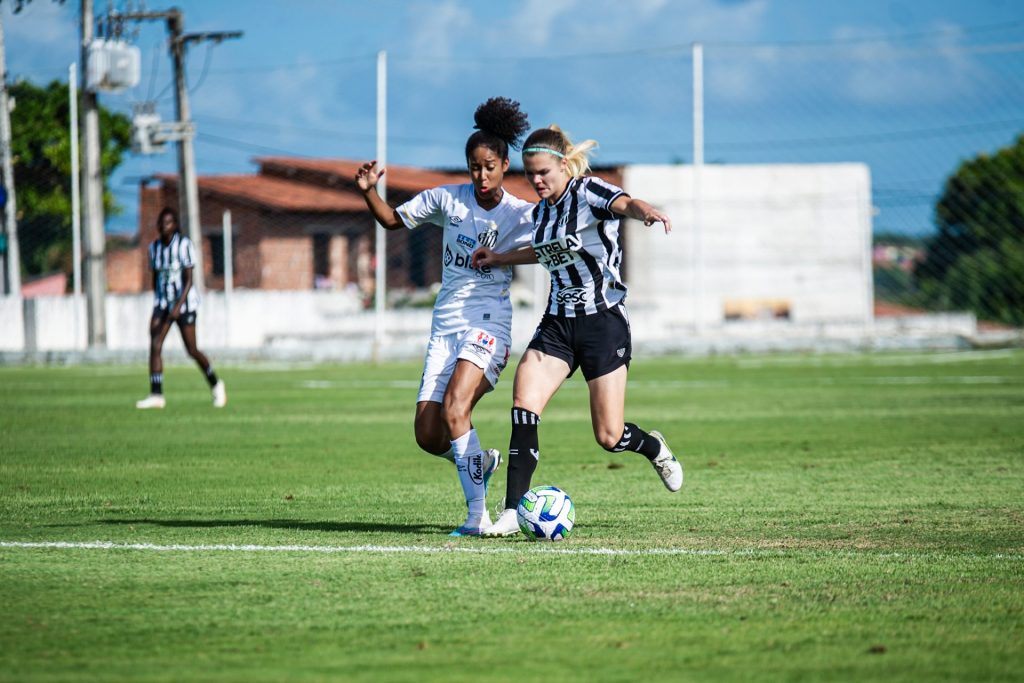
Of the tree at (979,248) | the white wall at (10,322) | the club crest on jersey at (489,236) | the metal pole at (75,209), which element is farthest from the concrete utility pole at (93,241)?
the club crest on jersey at (489,236)

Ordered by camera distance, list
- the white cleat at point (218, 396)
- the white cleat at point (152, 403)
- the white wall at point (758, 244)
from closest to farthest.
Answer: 1. the white cleat at point (152, 403)
2. the white cleat at point (218, 396)
3. the white wall at point (758, 244)

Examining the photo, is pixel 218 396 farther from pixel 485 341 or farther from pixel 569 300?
pixel 569 300

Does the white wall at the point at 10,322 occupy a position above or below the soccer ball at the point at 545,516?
above

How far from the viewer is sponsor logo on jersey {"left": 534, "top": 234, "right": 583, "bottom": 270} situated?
7547mm

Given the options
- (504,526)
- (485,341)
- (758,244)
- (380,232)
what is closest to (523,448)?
(504,526)

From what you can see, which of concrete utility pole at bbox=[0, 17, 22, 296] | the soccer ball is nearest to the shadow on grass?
the soccer ball

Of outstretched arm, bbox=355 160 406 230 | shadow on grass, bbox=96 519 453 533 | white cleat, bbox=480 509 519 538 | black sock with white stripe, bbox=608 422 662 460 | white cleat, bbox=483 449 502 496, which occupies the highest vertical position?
outstretched arm, bbox=355 160 406 230

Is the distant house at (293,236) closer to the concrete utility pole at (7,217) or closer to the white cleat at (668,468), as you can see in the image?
the concrete utility pole at (7,217)

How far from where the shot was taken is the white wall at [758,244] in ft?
122

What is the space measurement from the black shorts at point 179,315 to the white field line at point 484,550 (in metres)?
10.4

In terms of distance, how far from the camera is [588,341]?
7.69 metres

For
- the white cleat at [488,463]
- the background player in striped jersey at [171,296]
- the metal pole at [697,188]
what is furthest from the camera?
the metal pole at [697,188]

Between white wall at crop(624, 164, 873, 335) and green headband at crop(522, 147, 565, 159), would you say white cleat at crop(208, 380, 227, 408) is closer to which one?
green headband at crop(522, 147, 565, 159)

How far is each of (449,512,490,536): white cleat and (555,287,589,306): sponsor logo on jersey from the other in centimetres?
123
